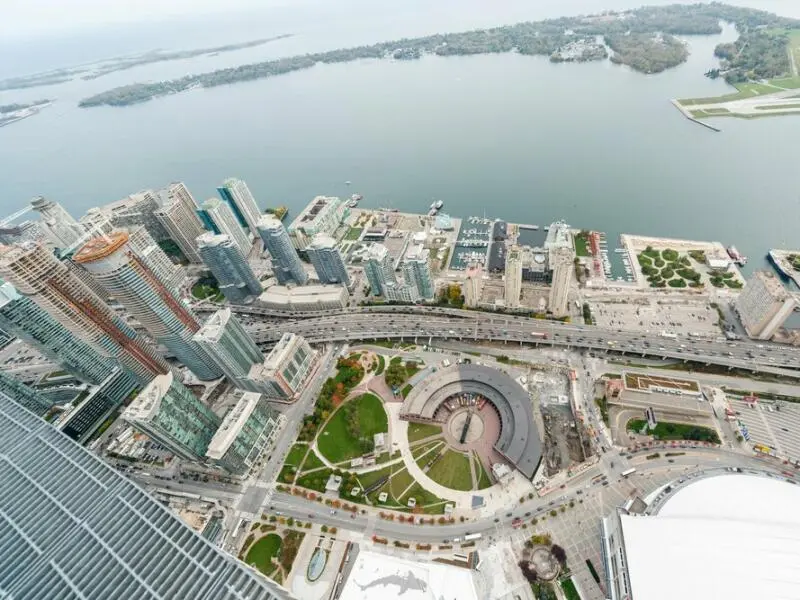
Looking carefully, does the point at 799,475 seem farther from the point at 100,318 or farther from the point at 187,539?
the point at 100,318

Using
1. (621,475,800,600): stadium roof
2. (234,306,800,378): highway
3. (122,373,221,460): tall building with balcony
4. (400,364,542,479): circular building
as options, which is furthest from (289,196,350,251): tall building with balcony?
(621,475,800,600): stadium roof

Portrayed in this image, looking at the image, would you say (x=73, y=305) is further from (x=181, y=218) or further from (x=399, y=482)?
(x=399, y=482)

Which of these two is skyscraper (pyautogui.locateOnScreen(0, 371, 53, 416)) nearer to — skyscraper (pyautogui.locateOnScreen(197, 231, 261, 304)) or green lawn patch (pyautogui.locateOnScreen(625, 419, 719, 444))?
skyscraper (pyautogui.locateOnScreen(197, 231, 261, 304))

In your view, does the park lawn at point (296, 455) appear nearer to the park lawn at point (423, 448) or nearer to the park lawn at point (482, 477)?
the park lawn at point (423, 448)

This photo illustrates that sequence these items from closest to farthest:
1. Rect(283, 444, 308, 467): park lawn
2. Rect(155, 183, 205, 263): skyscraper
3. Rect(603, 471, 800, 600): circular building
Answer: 1. Rect(603, 471, 800, 600): circular building
2. Rect(283, 444, 308, 467): park lawn
3. Rect(155, 183, 205, 263): skyscraper

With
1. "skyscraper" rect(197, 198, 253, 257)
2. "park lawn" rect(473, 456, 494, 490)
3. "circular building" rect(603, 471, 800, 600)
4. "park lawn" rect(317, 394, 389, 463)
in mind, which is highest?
"skyscraper" rect(197, 198, 253, 257)

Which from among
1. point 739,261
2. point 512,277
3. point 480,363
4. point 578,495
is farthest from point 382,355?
point 739,261

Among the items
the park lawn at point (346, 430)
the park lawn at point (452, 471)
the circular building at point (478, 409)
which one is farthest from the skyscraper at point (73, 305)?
the park lawn at point (452, 471)
